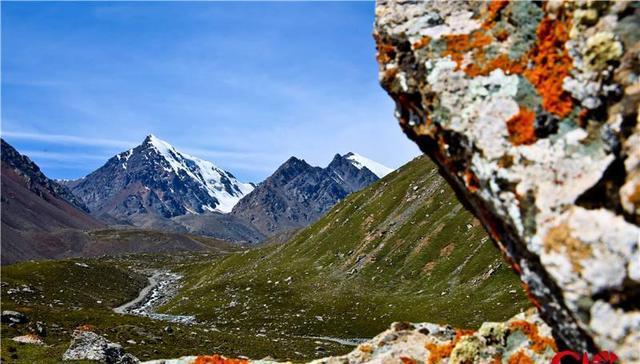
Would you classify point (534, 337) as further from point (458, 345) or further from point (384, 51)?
point (384, 51)

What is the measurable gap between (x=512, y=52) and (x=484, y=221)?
313cm

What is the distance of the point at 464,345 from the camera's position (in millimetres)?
10492

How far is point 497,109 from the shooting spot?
8.06 metres

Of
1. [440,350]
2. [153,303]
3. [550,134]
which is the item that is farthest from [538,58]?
[153,303]

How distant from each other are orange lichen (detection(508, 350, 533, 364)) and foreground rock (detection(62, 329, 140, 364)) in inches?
1534

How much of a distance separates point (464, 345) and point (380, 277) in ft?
334

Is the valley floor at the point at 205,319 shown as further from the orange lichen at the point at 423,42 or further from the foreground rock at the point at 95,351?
the orange lichen at the point at 423,42

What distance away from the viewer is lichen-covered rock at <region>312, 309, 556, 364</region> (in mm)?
9812

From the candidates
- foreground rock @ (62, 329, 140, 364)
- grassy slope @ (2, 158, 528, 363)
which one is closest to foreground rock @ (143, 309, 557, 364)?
foreground rock @ (62, 329, 140, 364)

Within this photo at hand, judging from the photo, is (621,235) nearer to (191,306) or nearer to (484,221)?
(484,221)

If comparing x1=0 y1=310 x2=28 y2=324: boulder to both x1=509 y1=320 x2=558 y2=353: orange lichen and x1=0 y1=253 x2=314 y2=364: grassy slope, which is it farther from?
x1=509 y1=320 x2=558 y2=353: orange lichen

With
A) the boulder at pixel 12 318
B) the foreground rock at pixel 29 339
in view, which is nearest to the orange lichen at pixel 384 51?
the foreground rock at pixel 29 339

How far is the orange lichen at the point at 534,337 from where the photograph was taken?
954 cm

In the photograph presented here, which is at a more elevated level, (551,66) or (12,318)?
(12,318)
